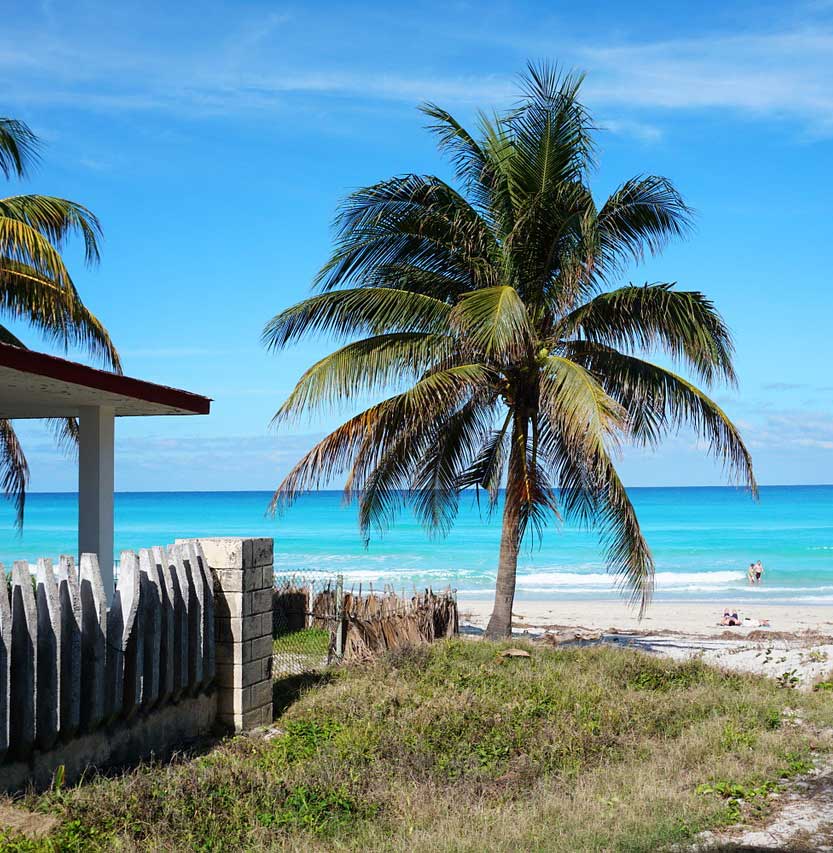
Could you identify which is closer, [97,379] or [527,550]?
[97,379]

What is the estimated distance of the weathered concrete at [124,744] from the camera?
6.30 m

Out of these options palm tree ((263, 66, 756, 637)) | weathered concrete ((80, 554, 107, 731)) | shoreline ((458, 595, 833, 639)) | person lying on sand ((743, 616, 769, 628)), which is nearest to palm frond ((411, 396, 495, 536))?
palm tree ((263, 66, 756, 637))

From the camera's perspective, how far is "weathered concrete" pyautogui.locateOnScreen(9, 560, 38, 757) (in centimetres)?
612

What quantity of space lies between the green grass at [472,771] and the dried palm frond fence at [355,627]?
1.79m

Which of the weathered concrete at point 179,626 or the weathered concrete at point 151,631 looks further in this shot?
the weathered concrete at point 179,626

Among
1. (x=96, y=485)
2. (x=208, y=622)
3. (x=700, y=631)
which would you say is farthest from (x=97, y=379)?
(x=700, y=631)

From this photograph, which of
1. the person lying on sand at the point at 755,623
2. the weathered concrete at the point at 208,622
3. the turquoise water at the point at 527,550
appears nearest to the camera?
the weathered concrete at the point at 208,622

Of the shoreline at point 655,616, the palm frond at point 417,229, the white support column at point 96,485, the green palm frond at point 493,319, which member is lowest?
the shoreline at point 655,616

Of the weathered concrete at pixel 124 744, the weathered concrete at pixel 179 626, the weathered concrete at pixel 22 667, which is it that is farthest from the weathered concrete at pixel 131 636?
the weathered concrete at pixel 22 667

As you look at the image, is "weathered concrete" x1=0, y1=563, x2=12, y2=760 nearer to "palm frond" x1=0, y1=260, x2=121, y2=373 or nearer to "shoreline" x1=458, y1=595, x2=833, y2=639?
"palm frond" x1=0, y1=260, x2=121, y2=373

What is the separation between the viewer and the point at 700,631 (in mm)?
23609

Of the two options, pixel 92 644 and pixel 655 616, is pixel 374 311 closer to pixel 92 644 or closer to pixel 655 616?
pixel 92 644

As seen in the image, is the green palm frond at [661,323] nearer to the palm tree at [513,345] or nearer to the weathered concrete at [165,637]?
the palm tree at [513,345]

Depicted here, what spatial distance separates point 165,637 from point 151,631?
0.76 feet
